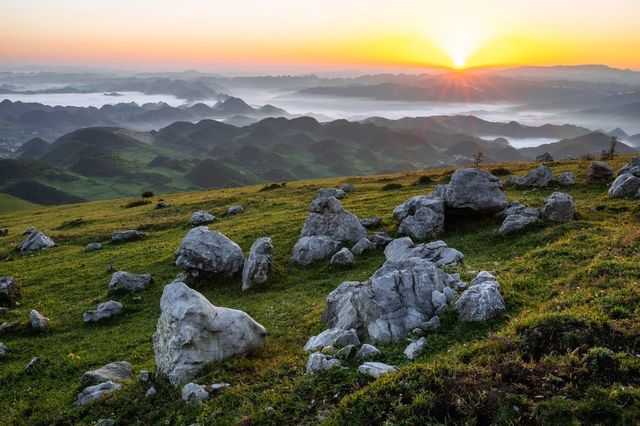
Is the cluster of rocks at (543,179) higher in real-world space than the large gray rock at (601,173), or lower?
lower

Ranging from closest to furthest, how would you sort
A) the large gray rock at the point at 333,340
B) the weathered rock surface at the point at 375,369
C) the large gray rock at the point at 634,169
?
1. the weathered rock surface at the point at 375,369
2. the large gray rock at the point at 333,340
3. the large gray rock at the point at 634,169

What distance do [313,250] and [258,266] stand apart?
16.7 ft

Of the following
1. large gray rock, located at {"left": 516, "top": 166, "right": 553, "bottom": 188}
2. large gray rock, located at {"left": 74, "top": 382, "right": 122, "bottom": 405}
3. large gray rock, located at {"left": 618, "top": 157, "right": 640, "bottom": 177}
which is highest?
large gray rock, located at {"left": 618, "top": 157, "right": 640, "bottom": 177}

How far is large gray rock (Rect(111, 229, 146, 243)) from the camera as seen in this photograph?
163ft

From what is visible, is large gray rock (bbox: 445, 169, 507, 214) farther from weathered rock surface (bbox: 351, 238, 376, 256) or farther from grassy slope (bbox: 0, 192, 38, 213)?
grassy slope (bbox: 0, 192, 38, 213)

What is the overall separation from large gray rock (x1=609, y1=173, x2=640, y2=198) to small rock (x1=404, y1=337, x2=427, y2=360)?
3166 centimetres

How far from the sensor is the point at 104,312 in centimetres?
2930

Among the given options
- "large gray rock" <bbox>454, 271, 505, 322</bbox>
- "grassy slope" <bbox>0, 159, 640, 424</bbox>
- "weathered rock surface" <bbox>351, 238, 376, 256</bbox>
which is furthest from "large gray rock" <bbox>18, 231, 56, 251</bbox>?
"large gray rock" <bbox>454, 271, 505, 322</bbox>

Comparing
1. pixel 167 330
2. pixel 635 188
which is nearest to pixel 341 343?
pixel 167 330

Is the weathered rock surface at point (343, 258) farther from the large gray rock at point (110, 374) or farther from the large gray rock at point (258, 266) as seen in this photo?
the large gray rock at point (110, 374)

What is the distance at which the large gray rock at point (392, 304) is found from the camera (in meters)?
18.0

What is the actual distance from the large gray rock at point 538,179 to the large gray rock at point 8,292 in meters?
49.8

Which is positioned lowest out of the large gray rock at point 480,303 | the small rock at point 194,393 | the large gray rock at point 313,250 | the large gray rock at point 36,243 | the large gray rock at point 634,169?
the large gray rock at point 36,243

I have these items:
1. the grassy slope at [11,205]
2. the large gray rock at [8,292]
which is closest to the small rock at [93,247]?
the large gray rock at [8,292]
